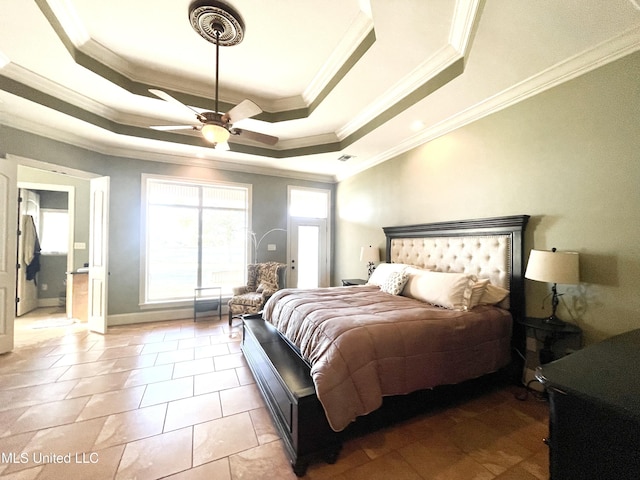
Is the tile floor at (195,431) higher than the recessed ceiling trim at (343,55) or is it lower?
lower

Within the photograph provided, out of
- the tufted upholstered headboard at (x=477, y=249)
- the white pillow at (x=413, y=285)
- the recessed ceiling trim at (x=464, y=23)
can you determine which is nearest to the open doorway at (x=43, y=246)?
the white pillow at (x=413, y=285)

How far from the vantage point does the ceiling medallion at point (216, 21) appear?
207cm

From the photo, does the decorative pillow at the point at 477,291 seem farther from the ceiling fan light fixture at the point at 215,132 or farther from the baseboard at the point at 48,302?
the baseboard at the point at 48,302

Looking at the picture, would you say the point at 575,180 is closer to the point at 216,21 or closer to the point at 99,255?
the point at 216,21

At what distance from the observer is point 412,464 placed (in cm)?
157

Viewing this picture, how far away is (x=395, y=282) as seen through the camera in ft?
9.73

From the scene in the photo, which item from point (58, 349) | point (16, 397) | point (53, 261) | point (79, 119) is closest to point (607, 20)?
point (79, 119)

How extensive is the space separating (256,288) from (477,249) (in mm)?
3502

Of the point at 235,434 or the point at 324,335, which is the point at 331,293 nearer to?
the point at 324,335

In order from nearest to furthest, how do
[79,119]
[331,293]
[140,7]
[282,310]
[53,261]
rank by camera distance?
[140,7] → [282,310] → [331,293] → [79,119] → [53,261]

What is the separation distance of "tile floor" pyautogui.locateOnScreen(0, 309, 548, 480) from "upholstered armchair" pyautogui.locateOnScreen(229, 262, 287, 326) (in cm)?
119

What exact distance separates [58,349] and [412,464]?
4158 mm

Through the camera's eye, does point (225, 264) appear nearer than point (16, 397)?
No

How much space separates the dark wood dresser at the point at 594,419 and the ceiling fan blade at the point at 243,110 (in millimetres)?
2490
